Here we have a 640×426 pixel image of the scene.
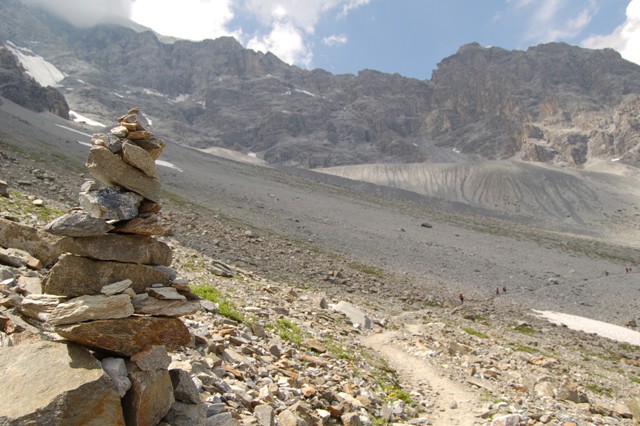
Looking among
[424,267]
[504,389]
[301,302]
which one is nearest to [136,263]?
[504,389]

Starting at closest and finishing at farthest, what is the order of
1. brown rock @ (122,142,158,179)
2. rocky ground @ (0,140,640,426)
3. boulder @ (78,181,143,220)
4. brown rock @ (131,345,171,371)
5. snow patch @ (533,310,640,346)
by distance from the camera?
brown rock @ (131,345,171,371)
boulder @ (78,181,143,220)
brown rock @ (122,142,158,179)
rocky ground @ (0,140,640,426)
snow patch @ (533,310,640,346)

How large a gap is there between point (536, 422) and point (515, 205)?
637 feet

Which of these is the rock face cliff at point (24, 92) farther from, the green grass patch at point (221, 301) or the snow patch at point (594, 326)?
the snow patch at point (594, 326)

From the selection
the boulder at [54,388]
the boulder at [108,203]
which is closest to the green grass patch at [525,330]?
the boulder at [108,203]

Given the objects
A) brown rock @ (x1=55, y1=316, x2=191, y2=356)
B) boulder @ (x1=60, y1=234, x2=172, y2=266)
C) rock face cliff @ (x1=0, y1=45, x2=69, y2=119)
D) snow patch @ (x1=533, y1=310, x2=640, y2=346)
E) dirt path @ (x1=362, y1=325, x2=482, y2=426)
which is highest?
rock face cliff @ (x1=0, y1=45, x2=69, y2=119)

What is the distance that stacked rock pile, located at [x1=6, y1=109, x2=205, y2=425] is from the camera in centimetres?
711

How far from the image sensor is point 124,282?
7801 millimetres

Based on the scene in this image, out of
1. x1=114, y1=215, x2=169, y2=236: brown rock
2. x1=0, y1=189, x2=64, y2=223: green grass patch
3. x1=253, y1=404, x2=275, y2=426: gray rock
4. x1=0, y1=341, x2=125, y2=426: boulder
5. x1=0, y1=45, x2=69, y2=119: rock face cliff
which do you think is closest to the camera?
x1=0, y1=341, x2=125, y2=426: boulder

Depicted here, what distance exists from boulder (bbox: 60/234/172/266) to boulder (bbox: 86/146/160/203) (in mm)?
901

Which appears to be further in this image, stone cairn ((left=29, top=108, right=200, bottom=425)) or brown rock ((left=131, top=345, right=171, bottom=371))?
brown rock ((left=131, top=345, right=171, bottom=371))

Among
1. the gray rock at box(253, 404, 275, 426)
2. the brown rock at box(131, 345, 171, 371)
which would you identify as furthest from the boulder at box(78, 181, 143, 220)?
the gray rock at box(253, 404, 275, 426)

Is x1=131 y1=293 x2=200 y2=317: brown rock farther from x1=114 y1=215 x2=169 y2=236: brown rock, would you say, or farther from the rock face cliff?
the rock face cliff

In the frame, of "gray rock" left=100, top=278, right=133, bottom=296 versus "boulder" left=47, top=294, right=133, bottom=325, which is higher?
"gray rock" left=100, top=278, right=133, bottom=296

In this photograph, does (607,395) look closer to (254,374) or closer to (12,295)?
(254,374)
